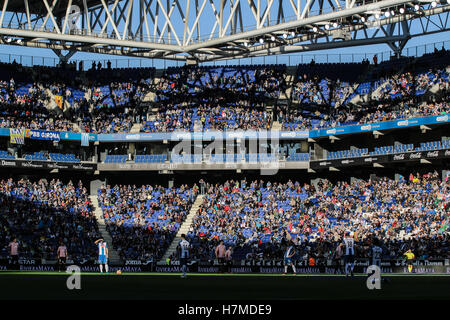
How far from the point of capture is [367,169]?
206ft

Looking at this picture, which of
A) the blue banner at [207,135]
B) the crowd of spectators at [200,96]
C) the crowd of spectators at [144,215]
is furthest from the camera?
the crowd of spectators at [200,96]

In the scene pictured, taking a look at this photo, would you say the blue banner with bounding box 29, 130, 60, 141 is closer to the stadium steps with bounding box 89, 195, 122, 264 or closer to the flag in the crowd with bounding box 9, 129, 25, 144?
the flag in the crowd with bounding box 9, 129, 25, 144

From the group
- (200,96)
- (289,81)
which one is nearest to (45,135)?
(200,96)

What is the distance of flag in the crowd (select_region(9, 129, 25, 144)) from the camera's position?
63062mm

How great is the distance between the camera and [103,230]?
6022cm

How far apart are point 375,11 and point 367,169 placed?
15.2m

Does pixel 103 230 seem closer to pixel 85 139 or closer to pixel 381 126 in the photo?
pixel 85 139

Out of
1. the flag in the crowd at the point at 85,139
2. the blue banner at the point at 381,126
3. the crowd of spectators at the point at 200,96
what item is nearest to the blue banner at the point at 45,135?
the crowd of spectators at the point at 200,96

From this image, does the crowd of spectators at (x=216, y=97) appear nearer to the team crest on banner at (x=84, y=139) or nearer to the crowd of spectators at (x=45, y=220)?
the team crest on banner at (x=84, y=139)

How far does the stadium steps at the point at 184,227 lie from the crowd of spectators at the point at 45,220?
18.4 ft

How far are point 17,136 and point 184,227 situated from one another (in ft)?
54.8

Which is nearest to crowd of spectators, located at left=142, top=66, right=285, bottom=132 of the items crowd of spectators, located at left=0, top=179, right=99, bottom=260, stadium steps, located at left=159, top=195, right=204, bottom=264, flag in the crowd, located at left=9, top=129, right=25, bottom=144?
stadium steps, located at left=159, top=195, right=204, bottom=264

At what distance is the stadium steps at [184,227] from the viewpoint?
56.3 metres
